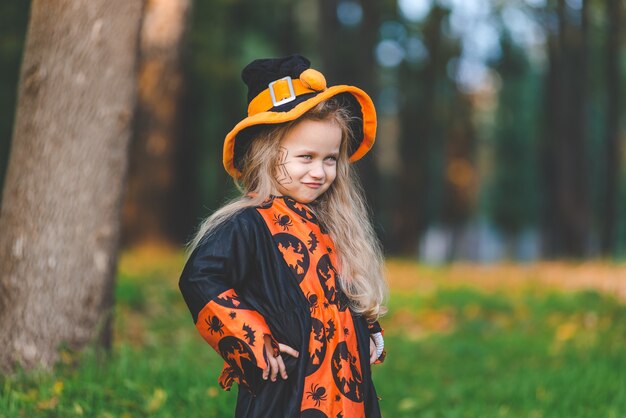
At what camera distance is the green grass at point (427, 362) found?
144 inches

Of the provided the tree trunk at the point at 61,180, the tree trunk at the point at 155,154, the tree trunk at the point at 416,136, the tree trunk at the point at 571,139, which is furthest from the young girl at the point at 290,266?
the tree trunk at the point at 416,136

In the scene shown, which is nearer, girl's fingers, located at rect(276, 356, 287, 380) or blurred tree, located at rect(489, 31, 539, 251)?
girl's fingers, located at rect(276, 356, 287, 380)

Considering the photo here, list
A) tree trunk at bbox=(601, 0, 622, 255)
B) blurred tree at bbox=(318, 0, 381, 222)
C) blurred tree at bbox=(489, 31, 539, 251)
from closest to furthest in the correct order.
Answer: blurred tree at bbox=(318, 0, 381, 222), tree trunk at bbox=(601, 0, 622, 255), blurred tree at bbox=(489, 31, 539, 251)

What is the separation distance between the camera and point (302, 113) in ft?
8.59

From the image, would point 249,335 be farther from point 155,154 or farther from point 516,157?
point 516,157

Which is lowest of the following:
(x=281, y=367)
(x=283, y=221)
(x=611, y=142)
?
(x=281, y=367)

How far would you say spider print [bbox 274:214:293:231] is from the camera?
8.93ft

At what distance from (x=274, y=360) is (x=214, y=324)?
24 cm

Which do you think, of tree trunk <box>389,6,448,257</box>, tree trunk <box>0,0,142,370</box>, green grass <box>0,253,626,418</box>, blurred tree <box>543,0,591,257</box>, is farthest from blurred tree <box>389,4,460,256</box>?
tree trunk <box>0,0,142,370</box>

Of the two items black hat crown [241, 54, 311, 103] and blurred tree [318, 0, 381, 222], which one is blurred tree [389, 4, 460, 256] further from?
black hat crown [241, 54, 311, 103]

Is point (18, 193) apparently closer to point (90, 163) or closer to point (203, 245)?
point (90, 163)

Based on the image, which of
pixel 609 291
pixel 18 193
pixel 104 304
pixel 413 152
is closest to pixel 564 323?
pixel 609 291

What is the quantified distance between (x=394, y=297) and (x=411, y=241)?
1229 cm

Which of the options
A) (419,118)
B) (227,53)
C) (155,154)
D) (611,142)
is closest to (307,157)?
(155,154)
